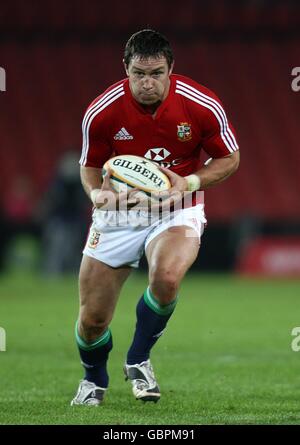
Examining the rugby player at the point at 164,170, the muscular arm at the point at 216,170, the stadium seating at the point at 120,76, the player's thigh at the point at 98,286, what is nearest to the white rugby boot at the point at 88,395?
the rugby player at the point at 164,170

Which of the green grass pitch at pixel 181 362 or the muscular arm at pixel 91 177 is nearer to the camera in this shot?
the green grass pitch at pixel 181 362

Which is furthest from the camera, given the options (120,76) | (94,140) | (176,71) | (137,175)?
(120,76)

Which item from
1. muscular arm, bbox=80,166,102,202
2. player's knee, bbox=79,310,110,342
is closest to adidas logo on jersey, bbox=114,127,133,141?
muscular arm, bbox=80,166,102,202

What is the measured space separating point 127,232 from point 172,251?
0.36m

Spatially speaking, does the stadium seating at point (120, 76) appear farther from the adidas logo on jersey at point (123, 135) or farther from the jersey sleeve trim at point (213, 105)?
the adidas logo on jersey at point (123, 135)

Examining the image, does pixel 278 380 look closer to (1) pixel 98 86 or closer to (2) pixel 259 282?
(2) pixel 259 282

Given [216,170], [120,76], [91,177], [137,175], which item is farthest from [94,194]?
[120,76]

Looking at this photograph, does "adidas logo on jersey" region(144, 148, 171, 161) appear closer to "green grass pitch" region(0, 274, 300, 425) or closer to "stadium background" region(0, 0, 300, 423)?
"green grass pitch" region(0, 274, 300, 425)

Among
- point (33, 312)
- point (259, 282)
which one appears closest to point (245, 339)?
point (33, 312)

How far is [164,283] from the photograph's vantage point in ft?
18.4

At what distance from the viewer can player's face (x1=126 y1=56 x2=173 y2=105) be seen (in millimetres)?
5578

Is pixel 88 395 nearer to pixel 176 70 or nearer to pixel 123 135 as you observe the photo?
pixel 123 135

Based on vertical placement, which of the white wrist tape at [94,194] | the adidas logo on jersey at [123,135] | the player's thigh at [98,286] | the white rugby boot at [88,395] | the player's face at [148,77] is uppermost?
the player's face at [148,77]

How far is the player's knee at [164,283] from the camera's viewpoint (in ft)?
18.3
